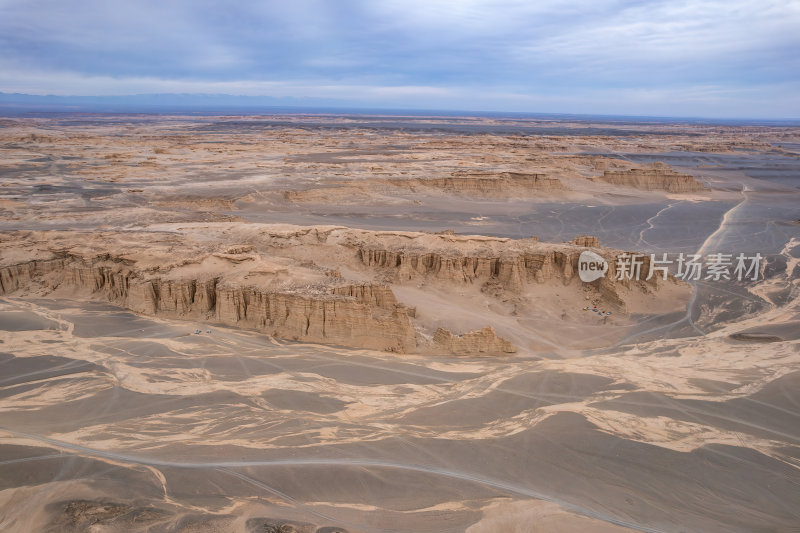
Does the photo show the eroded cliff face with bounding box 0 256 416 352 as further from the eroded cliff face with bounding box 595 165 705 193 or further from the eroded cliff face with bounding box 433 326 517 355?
the eroded cliff face with bounding box 595 165 705 193

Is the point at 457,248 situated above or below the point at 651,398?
above

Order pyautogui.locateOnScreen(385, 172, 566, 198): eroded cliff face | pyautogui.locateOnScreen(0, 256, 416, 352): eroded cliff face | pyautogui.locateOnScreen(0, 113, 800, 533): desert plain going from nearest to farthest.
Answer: pyautogui.locateOnScreen(0, 113, 800, 533): desert plain → pyautogui.locateOnScreen(0, 256, 416, 352): eroded cliff face → pyautogui.locateOnScreen(385, 172, 566, 198): eroded cliff face

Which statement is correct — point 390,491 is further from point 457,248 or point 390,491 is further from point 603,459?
point 457,248

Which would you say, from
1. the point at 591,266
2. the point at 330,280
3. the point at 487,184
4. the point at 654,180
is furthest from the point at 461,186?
the point at 330,280

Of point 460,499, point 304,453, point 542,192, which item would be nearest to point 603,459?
point 460,499

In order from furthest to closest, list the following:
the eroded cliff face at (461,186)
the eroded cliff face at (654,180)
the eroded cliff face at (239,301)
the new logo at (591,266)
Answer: the eroded cliff face at (654,180) < the eroded cliff face at (461,186) < the new logo at (591,266) < the eroded cliff face at (239,301)

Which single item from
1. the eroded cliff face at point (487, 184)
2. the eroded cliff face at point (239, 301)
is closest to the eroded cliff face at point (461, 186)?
the eroded cliff face at point (487, 184)

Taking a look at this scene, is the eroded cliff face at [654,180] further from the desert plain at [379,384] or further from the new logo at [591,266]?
the new logo at [591,266]

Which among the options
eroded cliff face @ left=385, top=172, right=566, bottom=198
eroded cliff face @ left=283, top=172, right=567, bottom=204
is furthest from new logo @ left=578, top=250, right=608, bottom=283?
eroded cliff face @ left=385, top=172, right=566, bottom=198

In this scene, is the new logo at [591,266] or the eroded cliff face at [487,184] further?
the eroded cliff face at [487,184]
